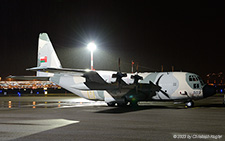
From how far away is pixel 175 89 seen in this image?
976 inches

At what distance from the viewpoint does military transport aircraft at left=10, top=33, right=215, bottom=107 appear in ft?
80.5

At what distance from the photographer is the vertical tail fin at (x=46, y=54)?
1243 inches

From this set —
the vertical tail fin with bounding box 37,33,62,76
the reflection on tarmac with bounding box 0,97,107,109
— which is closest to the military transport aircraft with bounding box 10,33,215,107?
the reflection on tarmac with bounding box 0,97,107,109

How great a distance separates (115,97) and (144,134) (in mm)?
15129

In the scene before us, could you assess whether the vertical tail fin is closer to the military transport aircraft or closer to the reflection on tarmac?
the military transport aircraft

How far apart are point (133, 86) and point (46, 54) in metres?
12.2

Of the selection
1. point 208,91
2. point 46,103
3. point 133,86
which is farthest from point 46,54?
point 208,91

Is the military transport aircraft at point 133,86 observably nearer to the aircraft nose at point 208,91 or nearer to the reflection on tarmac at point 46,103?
the aircraft nose at point 208,91

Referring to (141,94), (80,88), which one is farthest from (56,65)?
(141,94)

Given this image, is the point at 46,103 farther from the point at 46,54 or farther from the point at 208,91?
the point at 208,91

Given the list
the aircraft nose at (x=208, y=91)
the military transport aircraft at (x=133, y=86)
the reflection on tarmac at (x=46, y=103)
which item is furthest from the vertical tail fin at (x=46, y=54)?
the aircraft nose at (x=208, y=91)

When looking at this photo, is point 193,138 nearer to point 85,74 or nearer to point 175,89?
point 175,89

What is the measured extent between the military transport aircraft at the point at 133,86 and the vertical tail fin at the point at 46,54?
2.90 meters

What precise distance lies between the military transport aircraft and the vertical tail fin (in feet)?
9.53
